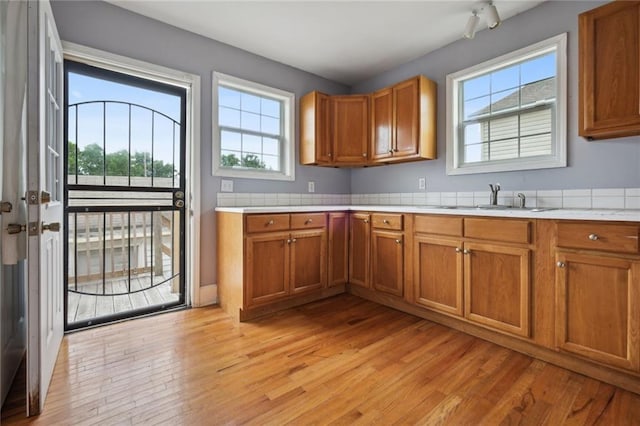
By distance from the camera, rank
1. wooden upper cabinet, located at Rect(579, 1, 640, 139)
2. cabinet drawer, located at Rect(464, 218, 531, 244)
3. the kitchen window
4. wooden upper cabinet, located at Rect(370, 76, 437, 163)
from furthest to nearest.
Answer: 1. wooden upper cabinet, located at Rect(370, 76, 437, 163)
2. the kitchen window
3. cabinet drawer, located at Rect(464, 218, 531, 244)
4. wooden upper cabinet, located at Rect(579, 1, 640, 139)

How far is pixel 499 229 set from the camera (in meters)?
2.01

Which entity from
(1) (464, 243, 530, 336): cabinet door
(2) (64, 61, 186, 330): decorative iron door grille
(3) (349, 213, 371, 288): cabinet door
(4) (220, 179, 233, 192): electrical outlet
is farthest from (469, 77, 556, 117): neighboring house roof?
(2) (64, 61, 186, 330): decorative iron door grille

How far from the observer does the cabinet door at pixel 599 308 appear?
1.53 meters

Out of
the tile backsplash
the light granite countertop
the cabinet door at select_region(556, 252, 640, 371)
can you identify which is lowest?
the cabinet door at select_region(556, 252, 640, 371)

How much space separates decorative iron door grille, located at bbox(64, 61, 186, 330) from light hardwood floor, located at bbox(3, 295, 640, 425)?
0.40 metres

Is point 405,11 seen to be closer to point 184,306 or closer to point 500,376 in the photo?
point 500,376

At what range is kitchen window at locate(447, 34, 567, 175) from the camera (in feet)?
7.64

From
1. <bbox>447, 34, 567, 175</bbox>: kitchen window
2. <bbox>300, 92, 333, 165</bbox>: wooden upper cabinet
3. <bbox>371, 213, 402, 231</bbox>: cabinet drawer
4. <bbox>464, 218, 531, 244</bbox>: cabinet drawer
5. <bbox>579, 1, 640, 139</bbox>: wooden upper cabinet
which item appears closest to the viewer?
<bbox>579, 1, 640, 139</bbox>: wooden upper cabinet

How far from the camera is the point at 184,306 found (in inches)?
108

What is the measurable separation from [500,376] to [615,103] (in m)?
1.71

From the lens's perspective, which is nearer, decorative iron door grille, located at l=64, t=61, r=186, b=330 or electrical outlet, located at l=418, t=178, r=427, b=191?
decorative iron door grille, located at l=64, t=61, r=186, b=330

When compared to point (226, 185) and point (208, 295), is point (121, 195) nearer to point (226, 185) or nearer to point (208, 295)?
point (226, 185)

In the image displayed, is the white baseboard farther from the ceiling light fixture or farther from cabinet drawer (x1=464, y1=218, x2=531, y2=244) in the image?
the ceiling light fixture

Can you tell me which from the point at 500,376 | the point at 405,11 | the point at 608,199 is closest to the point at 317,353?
→ the point at 500,376
